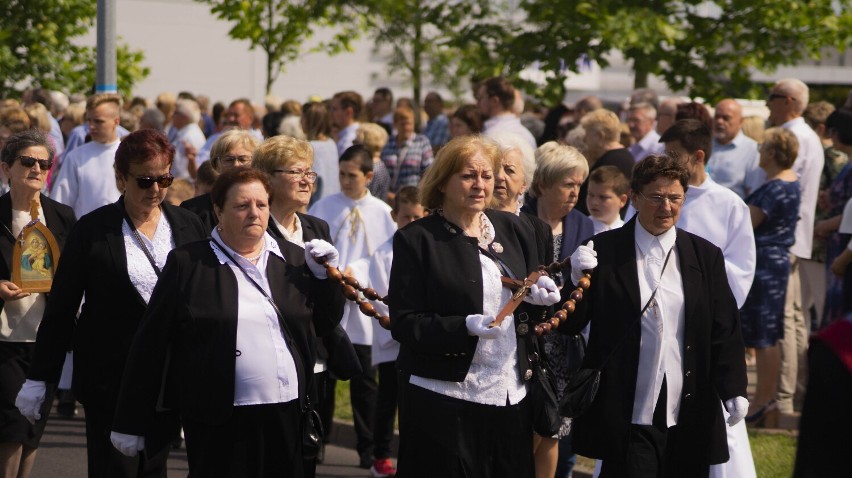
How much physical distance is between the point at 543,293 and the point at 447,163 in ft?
2.41

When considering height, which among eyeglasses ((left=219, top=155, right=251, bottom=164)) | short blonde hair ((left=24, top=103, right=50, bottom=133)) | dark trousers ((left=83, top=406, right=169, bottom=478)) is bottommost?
dark trousers ((left=83, top=406, right=169, bottom=478))

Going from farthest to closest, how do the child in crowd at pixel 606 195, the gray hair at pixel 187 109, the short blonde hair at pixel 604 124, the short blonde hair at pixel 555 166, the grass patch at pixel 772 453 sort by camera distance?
1. the gray hair at pixel 187 109
2. the short blonde hair at pixel 604 124
3. the grass patch at pixel 772 453
4. the child in crowd at pixel 606 195
5. the short blonde hair at pixel 555 166

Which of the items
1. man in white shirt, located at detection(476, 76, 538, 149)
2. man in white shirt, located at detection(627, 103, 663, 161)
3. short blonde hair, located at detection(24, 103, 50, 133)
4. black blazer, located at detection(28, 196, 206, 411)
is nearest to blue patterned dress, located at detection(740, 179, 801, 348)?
man in white shirt, located at detection(476, 76, 538, 149)

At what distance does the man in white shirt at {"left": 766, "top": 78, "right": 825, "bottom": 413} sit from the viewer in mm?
9820

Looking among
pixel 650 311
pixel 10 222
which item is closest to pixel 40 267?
pixel 10 222

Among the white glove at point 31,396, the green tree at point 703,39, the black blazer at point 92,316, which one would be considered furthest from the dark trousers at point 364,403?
the green tree at point 703,39

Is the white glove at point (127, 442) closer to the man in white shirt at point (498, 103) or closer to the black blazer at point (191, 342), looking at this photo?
the black blazer at point (191, 342)

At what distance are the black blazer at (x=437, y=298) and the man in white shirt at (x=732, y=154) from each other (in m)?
5.68

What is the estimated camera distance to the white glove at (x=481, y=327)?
17.4 feet

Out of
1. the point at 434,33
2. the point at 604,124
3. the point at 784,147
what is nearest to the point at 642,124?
the point at 604,124

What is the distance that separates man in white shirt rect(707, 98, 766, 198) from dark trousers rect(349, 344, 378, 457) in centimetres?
372

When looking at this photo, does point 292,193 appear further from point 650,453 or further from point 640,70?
point 640,70

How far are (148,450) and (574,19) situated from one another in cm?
1099

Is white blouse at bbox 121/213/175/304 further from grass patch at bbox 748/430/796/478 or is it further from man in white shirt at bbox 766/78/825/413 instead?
man in white shirt at bbox 766/78/825/413
